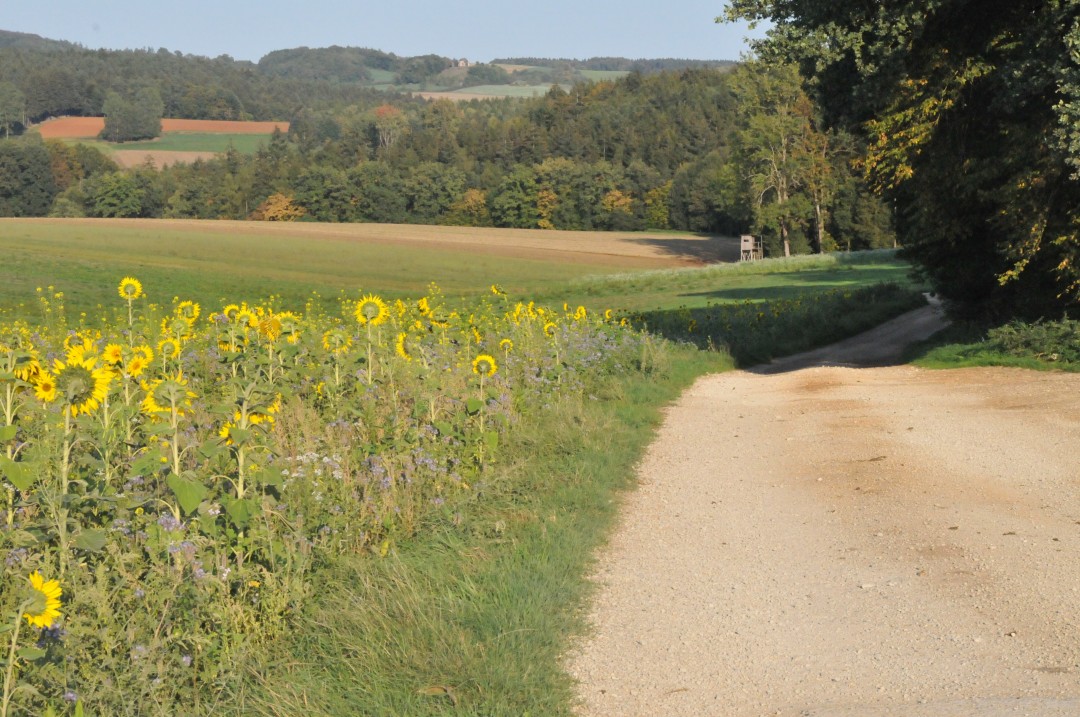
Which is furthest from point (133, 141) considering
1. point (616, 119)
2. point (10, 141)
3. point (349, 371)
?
point (349, 371)

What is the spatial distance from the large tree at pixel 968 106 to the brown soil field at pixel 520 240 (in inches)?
2177

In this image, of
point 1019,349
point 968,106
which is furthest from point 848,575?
point 968,106

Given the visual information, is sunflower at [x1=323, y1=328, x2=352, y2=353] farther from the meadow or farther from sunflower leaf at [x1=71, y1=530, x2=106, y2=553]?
sunflower leaf at [x1=71, y1=530, x2=106, y2=553]

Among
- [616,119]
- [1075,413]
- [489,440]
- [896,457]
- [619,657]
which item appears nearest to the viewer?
[619,657]

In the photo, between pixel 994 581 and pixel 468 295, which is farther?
pixel 468 295

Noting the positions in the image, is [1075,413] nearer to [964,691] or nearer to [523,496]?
[523,496]

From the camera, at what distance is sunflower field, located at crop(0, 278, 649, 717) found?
4926mm

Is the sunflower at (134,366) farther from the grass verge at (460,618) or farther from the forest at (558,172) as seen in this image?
the forest at (558,172)

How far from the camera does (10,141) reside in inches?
4045

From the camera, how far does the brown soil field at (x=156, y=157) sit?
4646 inches

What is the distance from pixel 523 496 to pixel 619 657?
9.65ft

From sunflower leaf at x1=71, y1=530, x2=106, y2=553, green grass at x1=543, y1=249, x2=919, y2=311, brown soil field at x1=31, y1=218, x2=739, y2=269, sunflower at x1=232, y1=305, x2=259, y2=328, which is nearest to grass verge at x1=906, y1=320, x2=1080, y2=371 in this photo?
sunflower at x1=232, y1=305, x2=259, y2=328

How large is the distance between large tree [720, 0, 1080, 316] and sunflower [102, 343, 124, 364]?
471 inches

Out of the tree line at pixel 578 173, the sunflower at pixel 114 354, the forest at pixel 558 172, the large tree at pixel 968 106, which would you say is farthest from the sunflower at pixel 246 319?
the tree line at pixel 578 173
